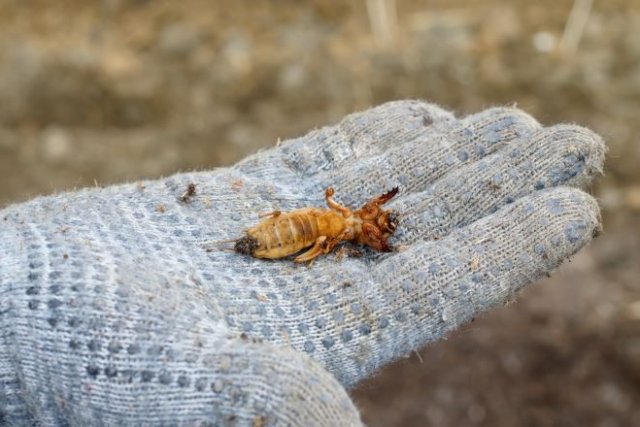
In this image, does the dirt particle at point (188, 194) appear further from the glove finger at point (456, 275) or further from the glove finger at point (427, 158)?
the glove finger at point (456, 275)

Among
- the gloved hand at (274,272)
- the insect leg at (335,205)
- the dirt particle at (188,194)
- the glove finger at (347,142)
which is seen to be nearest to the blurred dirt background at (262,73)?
the glove finger at (347,142)

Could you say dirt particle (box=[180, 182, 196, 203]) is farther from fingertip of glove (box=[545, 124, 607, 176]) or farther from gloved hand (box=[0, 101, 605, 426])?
fingertip of glove (box=[545, 124, 607, 176])

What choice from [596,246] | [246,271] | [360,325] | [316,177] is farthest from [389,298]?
[596,246]

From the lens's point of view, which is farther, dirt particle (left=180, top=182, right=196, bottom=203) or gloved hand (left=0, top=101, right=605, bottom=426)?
dirt particle (left=180, top=182, right=196, bottom=203)

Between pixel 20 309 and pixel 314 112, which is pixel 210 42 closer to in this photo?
pixel 314 112

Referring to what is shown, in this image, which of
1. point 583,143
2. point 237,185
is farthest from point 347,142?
point 583,143

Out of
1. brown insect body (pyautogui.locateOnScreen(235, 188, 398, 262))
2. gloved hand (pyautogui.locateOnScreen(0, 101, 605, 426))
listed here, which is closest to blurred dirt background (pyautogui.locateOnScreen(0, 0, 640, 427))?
gloved hand (pyautogui.locateOnScreen(0, 101, 605, 426))
